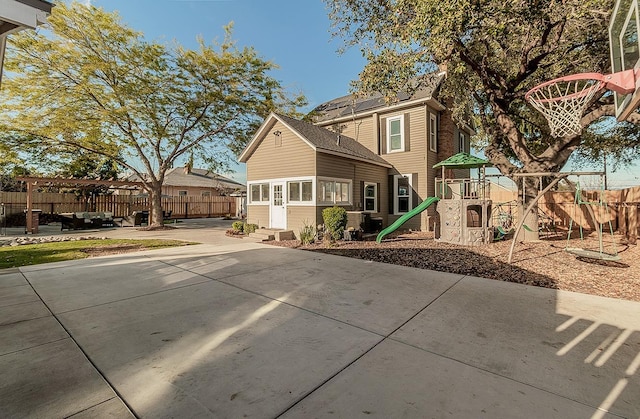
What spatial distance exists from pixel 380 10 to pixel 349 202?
24.2 ft

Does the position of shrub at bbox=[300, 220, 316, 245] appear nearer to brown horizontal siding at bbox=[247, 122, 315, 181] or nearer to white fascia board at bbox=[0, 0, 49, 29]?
brown horizontal siding at bbox=[247, 122, 315, 181]

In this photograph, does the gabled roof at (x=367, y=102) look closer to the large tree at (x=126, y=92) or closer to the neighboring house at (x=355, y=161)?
the neighboring house at (x=355, y=161)

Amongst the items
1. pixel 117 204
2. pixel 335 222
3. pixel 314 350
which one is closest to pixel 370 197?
pixel 335 222

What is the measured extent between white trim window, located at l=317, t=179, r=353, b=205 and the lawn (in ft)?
19.3

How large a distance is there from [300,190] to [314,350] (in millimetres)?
9006

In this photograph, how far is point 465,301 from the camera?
430 centimetres

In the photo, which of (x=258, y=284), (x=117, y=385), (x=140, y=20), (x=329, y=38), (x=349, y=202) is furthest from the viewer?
(x=140, y=20)

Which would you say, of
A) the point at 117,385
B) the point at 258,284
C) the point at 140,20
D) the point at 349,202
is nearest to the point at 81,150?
the point at 140,20

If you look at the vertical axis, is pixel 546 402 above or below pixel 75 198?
below

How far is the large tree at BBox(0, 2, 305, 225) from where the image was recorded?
1309 centimetres

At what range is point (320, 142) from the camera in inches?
448

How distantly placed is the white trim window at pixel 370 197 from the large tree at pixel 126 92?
31.0 ft

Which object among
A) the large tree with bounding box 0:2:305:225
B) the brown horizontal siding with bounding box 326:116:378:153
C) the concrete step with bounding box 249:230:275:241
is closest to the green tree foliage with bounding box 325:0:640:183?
the brown horizontal siding with bounding box 326:116:378:153

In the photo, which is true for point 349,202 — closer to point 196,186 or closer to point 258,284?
point 258,284
